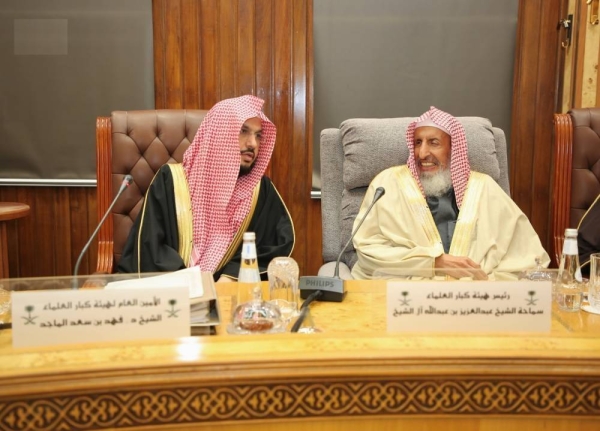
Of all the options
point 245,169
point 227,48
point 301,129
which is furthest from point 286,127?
point 245,169

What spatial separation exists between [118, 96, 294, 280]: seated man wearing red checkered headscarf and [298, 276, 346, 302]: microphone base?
2.85ft

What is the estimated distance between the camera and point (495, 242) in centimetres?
252

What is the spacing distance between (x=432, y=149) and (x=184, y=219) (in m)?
1.18

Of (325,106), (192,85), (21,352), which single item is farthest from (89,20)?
(21,352)

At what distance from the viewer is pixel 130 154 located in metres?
2.72

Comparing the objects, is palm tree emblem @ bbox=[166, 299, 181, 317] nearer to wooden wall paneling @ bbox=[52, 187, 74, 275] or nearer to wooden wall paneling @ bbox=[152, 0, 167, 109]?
wooden wall paneling @ bbox=[152, 0, 167, 109]

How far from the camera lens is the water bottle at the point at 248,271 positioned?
1455 millimetres

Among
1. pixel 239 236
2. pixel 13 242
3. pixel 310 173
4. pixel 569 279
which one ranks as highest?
pixel 310 173

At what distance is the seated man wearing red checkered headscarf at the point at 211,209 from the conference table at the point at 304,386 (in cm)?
141

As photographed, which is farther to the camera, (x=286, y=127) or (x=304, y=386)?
(x=286, y=127)

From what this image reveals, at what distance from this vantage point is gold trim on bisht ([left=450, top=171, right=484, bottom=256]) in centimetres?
249

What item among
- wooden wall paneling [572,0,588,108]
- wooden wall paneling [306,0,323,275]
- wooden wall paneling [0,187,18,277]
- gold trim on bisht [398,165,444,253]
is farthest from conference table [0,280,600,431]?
wooden wall paneling [0,187,18,277]

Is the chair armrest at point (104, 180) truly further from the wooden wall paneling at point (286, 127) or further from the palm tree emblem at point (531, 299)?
the palm tree emblem at point (531, 299)

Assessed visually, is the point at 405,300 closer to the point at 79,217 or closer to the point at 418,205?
the point at 418,205
